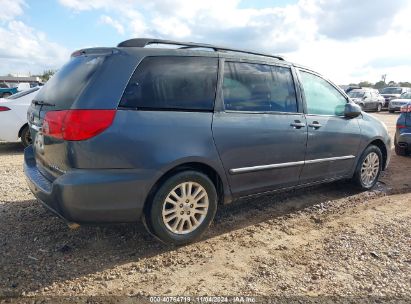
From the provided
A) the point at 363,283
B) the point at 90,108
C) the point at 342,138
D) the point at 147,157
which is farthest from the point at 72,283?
the point at 342,138

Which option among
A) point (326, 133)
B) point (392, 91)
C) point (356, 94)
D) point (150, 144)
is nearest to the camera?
point (150, 144)

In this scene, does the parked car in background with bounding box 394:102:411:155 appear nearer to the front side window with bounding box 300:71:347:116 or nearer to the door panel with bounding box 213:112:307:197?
the front side window with bounding box 300:71:347:116

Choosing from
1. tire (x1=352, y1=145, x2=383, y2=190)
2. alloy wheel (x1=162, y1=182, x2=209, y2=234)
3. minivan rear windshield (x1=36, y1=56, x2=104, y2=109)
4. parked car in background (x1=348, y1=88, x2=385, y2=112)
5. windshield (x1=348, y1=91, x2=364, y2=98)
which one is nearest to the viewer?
minivan rear windshield (x1=36, y1=56, x2=104, y2=109)

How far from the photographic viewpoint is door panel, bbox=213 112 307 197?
3.66 metres

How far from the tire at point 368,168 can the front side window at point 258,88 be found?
5.22 feet

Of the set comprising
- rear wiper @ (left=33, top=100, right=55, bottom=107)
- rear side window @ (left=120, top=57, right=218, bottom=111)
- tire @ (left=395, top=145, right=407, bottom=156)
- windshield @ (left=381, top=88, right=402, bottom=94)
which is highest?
windshield @ (left=381, top=88, right=402, bottom=94)

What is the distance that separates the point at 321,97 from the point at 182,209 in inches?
94.5

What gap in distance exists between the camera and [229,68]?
12.5 ft

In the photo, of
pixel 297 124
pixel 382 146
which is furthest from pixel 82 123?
pixel 382 146

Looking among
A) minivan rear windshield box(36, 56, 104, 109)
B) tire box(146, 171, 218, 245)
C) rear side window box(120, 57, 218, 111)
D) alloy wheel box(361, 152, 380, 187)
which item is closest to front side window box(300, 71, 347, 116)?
alloy wheel box(361, 152, 380, 187)

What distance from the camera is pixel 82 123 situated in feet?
9.71

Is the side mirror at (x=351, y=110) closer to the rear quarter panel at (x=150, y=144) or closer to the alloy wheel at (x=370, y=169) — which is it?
the alloy wheel at (x=370, y=169)

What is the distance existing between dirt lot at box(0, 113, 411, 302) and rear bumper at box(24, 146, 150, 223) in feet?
1.44

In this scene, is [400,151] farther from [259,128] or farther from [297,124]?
[259,128]
